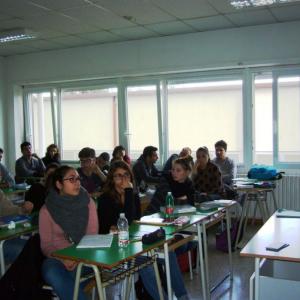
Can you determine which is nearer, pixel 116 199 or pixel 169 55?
pixel 116 199

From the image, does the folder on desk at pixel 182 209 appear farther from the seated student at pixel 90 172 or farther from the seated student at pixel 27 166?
the seated student at pixel 27 166

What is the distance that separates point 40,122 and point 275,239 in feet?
23.2

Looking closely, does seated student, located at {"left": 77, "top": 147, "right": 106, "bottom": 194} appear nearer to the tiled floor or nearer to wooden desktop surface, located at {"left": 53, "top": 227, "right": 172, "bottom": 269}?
the tiled floor

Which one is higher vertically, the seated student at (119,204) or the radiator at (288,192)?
the seated student at (119,204)

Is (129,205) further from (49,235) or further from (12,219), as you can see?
(12,219)

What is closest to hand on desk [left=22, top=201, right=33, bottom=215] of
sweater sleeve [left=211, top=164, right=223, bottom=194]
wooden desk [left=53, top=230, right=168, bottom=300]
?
wooden desk [left=53, top=230, right=168, bottom=300]

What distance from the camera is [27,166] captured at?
762 cm

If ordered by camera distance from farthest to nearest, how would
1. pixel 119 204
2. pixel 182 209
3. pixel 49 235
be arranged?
pixel 182 209 < pixel 119 204 < pixel 49 235

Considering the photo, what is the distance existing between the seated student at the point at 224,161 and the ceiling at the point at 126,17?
6.03 feet

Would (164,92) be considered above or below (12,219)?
above

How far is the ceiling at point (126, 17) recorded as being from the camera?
5430 millimetres

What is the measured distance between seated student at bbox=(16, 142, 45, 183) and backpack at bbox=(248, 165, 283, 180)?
11.6 feet

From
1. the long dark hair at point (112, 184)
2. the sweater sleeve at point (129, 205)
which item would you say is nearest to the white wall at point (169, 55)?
the long dark hair at point (112, 184)

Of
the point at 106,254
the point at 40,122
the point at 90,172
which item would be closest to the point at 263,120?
the point at 90,172
